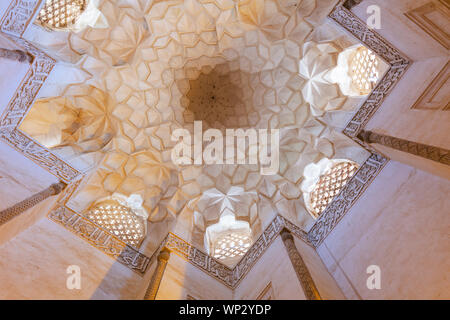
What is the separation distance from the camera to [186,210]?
7.23m

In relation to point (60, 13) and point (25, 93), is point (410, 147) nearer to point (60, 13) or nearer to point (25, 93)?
point (25, 93)

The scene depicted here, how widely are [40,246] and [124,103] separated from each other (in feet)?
14.0

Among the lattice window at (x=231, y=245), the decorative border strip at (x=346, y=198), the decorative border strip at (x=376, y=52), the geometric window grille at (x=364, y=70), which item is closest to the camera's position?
the decorative border strip at (x=376, y=52)

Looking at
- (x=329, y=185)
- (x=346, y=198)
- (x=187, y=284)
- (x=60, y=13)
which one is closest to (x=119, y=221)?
(x=187, y=284)

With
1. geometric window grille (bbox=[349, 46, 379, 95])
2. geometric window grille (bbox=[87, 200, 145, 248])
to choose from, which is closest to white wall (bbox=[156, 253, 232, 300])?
geometric window grille (bbox=[87, 200, 145, 248])

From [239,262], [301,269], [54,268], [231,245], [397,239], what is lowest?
[54,268]

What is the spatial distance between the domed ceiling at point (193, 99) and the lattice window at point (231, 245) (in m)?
0.47

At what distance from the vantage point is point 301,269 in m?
4.18

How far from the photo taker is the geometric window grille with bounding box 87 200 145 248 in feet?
20.5

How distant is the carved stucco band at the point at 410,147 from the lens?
3.44 meters

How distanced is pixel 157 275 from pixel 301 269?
2.20m

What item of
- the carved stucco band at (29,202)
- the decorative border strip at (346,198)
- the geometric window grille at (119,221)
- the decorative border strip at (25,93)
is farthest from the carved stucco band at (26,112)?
the decorative border strip at (346,198)

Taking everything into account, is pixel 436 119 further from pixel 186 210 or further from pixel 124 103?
pixel 124 103

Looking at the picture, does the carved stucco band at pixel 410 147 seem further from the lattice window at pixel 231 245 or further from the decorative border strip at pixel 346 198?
the lattice window at pixel 231 245
